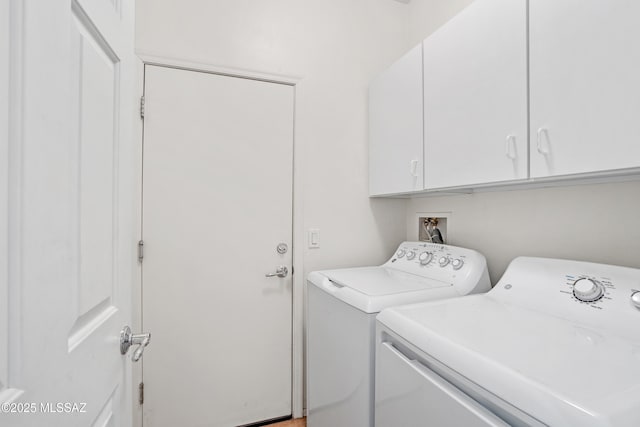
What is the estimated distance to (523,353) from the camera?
72 cm

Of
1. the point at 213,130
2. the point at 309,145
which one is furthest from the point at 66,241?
the point at 309,145

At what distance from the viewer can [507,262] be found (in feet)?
4.75

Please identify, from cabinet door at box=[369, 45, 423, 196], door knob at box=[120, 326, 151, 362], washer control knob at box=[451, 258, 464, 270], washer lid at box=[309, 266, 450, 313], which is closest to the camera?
door knob at box=[120, 326, 151, 362]

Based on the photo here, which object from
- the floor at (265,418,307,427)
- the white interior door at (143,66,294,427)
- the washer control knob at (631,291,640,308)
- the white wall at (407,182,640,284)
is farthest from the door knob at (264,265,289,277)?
the washer control knob at (631,291,640,308)

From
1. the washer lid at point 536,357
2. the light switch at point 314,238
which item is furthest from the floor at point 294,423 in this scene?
the washer lid at point 536,357

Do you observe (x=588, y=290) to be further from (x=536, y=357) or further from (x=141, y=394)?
(x=141, y=394)

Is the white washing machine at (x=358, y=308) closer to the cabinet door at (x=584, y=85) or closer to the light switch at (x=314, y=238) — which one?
the light switch at (x=314, y=238)

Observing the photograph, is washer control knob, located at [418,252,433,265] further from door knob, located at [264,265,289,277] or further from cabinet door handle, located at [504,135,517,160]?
door knob, located at [264,265,289,277]

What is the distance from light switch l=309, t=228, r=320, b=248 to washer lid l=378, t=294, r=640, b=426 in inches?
34.9

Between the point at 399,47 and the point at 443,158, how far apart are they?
1205 millimetres

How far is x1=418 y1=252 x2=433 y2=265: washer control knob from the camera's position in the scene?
1.60 metres

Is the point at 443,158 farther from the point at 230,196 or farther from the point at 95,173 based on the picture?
the point at 95,173

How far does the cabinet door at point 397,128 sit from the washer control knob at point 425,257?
0.36 m

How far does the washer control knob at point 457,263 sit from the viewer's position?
1.41m
